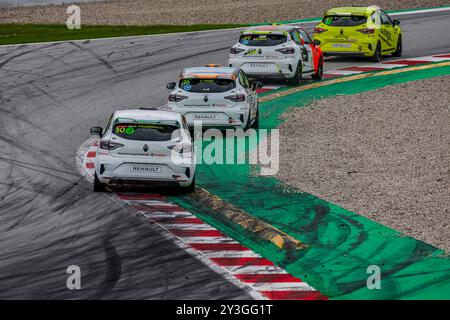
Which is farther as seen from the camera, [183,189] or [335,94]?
[335,94]

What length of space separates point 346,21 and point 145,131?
1643 cm

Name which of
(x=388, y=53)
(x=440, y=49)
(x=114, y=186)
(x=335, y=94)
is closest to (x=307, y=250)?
(x=114, y=186)

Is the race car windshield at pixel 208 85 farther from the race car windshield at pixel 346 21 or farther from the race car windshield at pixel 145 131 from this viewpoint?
the race car windshield at pixel 346 21

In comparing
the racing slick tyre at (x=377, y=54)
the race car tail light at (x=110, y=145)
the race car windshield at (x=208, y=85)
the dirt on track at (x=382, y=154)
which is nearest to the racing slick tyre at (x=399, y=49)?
the racing slick tyre at (x=377, y=54)

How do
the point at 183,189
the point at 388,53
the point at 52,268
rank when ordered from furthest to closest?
the point at 388,53 → the point at 183,189 → the point at 52,268

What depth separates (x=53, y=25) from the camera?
43.8 meters

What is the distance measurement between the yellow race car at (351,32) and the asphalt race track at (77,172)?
3.68 feet

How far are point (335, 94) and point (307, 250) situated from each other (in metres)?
15.4

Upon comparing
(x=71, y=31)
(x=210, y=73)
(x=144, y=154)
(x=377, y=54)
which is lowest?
(x=71, y=31)

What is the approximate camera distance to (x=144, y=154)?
19.2 meters

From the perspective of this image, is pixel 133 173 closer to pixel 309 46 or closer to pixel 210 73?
pixel 210 73

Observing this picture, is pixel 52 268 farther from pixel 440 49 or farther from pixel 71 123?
pixel 440 49

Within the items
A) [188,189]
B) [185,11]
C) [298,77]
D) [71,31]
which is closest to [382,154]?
[188,189]

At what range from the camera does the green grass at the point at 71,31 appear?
39.6 metres
